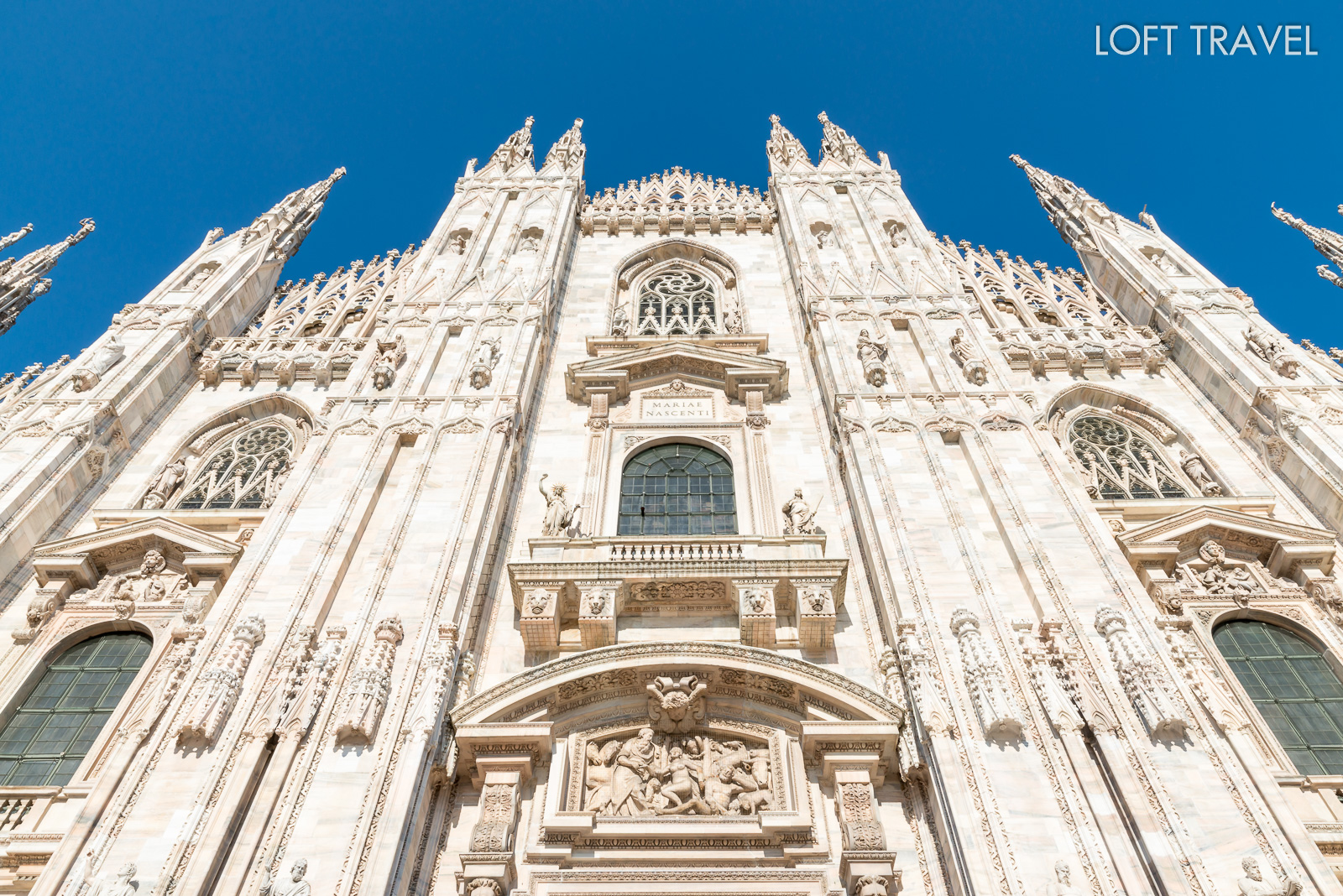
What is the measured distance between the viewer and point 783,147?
29.5 meters

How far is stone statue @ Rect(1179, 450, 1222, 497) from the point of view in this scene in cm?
1616

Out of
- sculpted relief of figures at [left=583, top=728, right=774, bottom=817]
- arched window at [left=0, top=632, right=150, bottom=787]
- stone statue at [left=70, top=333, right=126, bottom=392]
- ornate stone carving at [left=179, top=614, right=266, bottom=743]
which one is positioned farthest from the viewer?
stone statue at [left=70, top=333, right=126, bottom=392]

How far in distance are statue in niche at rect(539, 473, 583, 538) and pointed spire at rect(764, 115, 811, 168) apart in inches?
676

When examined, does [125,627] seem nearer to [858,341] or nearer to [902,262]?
[858,341]

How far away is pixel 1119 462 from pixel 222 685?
50.4 feet

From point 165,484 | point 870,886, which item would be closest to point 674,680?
point 870,886

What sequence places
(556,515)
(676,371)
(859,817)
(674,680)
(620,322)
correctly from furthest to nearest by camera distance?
1. (620,322)
2. (676,371)
3. (556,515)
4. (674,680)
5. (859,817)

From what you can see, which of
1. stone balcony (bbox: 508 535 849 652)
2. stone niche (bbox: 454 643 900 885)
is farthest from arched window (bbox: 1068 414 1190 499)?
Result: stone niche (bbox: 454 643 900 885)

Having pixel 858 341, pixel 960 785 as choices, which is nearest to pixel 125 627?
pixel 960 785

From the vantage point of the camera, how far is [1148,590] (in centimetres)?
1390

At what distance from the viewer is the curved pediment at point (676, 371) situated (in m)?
18.8

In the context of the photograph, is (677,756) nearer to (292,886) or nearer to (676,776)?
(676,776)

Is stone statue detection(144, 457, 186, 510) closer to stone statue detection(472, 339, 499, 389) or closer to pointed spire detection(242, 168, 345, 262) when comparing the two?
stone statue detection(472, 339, 499, 389)

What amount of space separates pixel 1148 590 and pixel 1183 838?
5.57 meters
